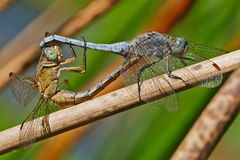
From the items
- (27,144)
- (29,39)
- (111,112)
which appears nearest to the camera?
(111,112)

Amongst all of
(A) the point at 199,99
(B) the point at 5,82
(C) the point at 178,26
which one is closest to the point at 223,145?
(A) the point at 199,99

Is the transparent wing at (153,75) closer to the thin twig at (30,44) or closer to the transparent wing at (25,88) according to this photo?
the transparent wing at (25,88)

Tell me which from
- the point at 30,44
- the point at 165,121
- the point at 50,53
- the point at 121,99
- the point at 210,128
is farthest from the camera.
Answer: the point at 30,44

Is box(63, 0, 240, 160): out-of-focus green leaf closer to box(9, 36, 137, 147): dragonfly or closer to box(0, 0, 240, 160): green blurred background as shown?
box(0, 0, 240, 160): green blurred background

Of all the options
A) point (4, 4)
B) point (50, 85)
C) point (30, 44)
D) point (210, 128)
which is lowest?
point (210, 128)

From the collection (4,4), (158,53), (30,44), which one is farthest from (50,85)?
(4,4)

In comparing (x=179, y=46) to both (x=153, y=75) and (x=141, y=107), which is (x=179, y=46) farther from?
(x=141, y=107)

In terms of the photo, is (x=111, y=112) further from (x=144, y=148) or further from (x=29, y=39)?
(x=29, y=39)
